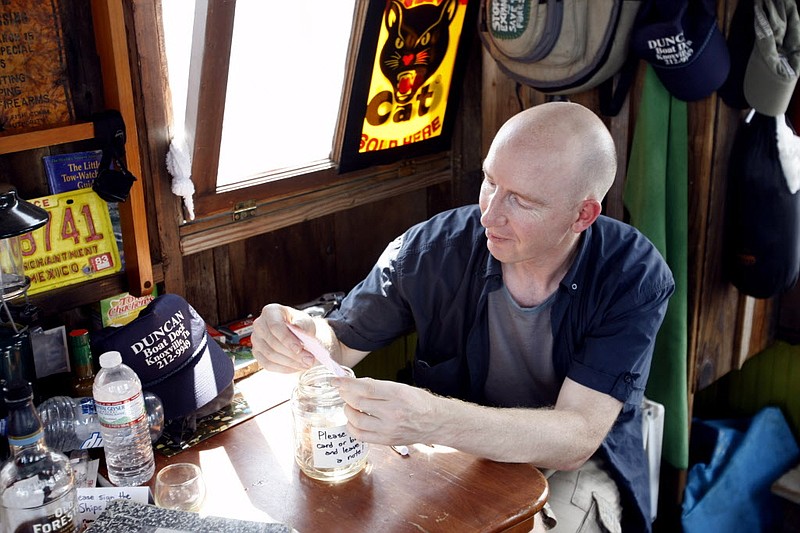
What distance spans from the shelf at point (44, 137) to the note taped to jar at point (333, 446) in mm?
842

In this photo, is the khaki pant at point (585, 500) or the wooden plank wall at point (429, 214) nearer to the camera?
the khaki pant at point (585, 500)

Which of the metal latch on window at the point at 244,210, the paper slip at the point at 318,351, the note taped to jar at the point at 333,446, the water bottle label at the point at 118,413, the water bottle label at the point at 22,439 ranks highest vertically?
the metal latch on window at the point at 244,210

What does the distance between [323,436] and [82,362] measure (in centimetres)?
70

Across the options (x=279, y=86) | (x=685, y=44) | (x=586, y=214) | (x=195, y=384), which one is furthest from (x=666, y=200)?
(x=195, y=384)

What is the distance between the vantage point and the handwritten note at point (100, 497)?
1.48m

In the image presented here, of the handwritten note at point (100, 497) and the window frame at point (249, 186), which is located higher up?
the window frame at point (249, 186)

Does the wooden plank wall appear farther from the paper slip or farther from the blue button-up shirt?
the paper slip

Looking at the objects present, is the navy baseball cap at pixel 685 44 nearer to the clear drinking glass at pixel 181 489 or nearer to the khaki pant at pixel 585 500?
the khaki pant at pixel 585 500

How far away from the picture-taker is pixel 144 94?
2037 mm

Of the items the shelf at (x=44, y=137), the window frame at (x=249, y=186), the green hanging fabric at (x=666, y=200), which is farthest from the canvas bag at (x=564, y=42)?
the shelf at (x=44, y=137)

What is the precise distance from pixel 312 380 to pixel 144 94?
87cm

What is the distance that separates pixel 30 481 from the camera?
4.57ft

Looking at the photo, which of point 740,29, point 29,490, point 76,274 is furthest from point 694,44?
point 29,490

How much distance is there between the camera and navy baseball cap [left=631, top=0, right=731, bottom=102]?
85.8 inches
